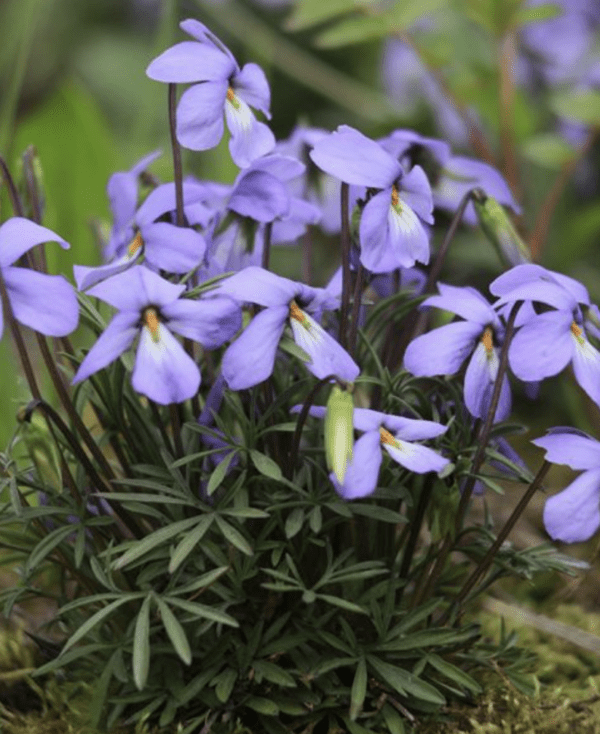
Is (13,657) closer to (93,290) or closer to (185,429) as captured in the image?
(185,429)

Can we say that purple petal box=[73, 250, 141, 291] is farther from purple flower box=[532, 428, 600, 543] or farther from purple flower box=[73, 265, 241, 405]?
purple flower box=[532, 428, 600, 543]

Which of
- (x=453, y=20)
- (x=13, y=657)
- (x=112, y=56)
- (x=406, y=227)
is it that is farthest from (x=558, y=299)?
(x=112, y=56)

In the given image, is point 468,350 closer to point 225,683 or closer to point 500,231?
point 500,231

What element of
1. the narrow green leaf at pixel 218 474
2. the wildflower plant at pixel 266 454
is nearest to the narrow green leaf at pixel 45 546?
the wildflower plant at pixel 266 454

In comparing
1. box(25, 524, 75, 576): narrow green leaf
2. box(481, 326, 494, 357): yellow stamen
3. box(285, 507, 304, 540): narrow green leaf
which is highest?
box(481, 326, 494, 357): yellow stamen

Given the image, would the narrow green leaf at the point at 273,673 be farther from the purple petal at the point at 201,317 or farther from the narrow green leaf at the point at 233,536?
the purple petal at the point at 201,317

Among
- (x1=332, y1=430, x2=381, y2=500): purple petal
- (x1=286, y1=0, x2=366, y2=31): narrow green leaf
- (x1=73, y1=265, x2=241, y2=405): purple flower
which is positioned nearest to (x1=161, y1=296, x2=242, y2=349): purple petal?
(x1=73, y1=265, x2=241, y2=405): purple flower

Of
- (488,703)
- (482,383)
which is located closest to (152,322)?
(482,383)
